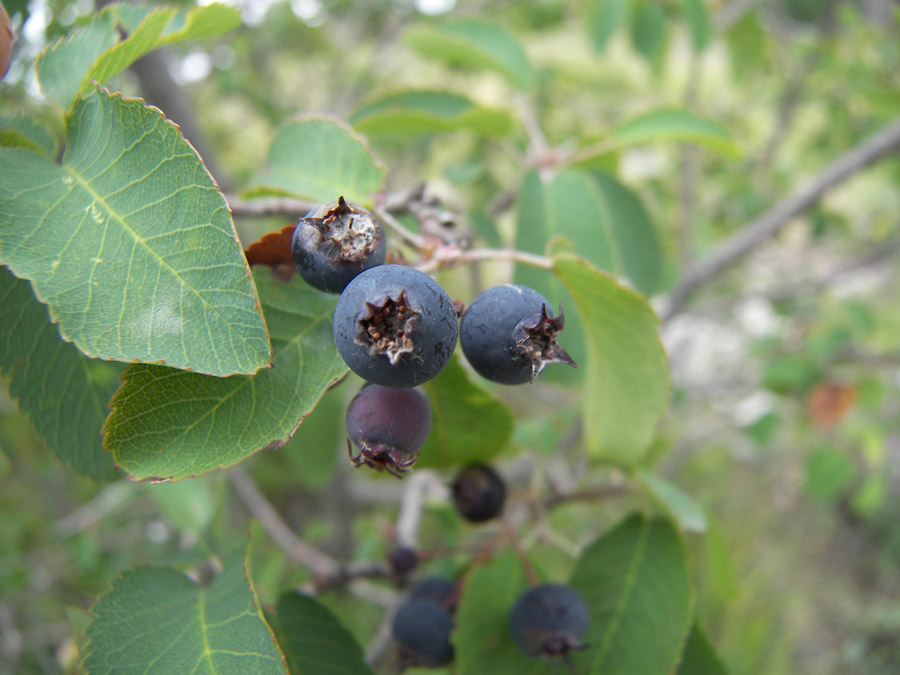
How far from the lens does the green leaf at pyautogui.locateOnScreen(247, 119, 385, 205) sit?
866 millimetres

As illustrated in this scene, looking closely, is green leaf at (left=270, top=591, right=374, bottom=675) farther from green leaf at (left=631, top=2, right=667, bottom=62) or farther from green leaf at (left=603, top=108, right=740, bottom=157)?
green leaf at (left=631, top=2, right=667, bottom=62)

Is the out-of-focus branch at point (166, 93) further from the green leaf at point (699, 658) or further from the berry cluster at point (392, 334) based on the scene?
the green leaf at point (699, 658)

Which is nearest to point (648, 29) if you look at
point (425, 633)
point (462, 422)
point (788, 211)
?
point (788, 211)

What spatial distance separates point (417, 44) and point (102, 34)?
1034 millimetres

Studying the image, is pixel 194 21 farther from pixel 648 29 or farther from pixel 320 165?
pixel 648 29

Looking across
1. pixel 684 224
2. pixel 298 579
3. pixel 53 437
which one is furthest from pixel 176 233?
pixel 684 224

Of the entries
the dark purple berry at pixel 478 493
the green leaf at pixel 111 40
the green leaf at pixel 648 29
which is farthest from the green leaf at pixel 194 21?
the green leaf at pixel 648 29

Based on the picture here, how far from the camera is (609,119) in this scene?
4293 millimetres

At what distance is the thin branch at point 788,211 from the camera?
6.70 feet

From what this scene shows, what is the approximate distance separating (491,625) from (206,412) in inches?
28.9

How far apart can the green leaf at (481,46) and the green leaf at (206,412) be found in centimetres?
124

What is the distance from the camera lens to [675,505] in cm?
110

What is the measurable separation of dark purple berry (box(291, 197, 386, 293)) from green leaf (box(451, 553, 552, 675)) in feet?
2.37

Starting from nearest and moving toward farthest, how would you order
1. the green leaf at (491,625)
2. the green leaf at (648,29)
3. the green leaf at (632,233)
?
the green leaf at (491,625)
the green leaf at (632,233)
the green leaf at (648,29)
